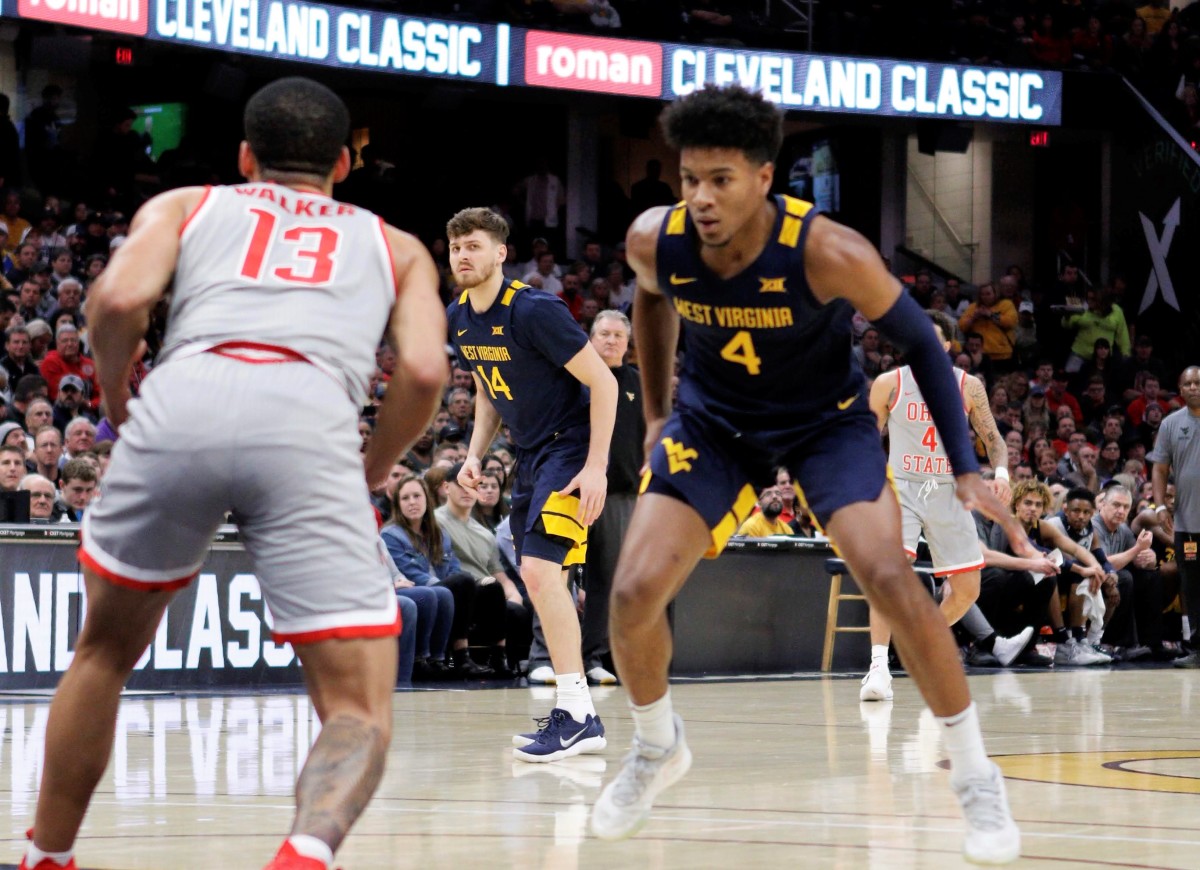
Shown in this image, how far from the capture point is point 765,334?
4594mm

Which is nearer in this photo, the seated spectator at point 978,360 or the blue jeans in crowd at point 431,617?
the blue jeans in crowd at point 431,617

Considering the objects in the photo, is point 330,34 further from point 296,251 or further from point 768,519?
point 296,251

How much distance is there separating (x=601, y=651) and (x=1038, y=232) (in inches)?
694

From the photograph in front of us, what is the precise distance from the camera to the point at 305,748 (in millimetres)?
6953

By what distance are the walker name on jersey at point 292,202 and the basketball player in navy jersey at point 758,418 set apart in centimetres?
115

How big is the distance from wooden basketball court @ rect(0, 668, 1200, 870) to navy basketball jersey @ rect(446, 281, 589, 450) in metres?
1.31

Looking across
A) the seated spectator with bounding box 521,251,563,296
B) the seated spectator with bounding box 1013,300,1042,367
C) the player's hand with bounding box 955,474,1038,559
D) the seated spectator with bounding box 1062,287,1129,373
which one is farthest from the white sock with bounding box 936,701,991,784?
the seated spectator with bounding box 1062,287,1129,373

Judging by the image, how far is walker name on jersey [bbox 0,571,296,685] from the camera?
959 cm

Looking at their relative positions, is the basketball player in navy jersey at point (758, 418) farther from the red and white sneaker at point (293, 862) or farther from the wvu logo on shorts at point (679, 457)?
the red and white sneaker at point (293, 862)

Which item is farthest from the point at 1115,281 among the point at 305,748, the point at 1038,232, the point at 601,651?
the point at 305,748

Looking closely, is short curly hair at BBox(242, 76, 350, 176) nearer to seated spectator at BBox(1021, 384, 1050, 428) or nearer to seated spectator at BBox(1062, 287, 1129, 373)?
seated spectator at BBox(1021, 384, 1050, 428)

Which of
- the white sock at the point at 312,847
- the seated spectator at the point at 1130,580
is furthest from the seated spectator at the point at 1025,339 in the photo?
the white sock at the point at 312,847

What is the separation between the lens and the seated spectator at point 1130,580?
47.3 ft

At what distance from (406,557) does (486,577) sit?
2.70 ft
